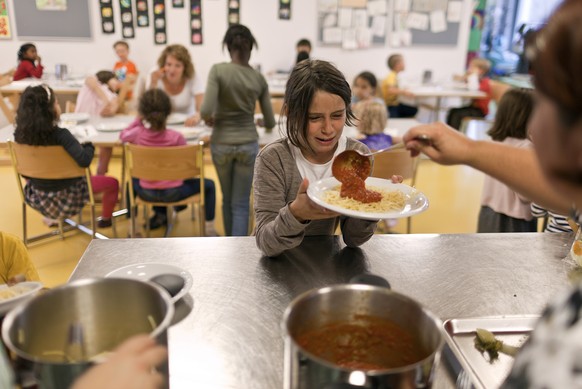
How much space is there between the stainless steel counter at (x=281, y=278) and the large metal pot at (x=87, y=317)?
7.7 inches

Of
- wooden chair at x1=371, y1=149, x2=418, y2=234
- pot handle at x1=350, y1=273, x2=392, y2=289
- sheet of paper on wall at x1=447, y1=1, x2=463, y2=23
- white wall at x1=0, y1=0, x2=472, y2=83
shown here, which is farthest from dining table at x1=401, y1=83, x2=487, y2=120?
pot handle at x1=350, y1=273, x2=392, y2=289

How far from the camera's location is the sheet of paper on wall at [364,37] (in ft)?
23.7

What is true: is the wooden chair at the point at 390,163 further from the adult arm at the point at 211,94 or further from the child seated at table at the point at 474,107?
the child seated at table at the point at 474,107

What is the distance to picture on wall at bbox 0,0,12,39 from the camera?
21.5 ft

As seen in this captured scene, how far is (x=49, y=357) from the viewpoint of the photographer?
2.64 feet

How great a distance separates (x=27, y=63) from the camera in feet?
20.3

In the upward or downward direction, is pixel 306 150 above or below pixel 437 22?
below

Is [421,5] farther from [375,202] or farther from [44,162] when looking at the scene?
[375,202]

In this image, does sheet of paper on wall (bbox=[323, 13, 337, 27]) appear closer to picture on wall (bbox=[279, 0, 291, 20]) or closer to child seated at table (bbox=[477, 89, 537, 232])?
picture on wall (bbox=[279, 0, 291, 20])

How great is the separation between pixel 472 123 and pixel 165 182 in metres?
4.92

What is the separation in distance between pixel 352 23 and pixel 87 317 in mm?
6964

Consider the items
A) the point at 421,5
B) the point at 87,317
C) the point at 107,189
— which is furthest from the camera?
the point at 421,5

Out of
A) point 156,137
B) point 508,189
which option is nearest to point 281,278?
point 508,189

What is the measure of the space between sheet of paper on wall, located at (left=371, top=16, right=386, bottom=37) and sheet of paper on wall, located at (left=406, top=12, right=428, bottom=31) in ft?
1.16
